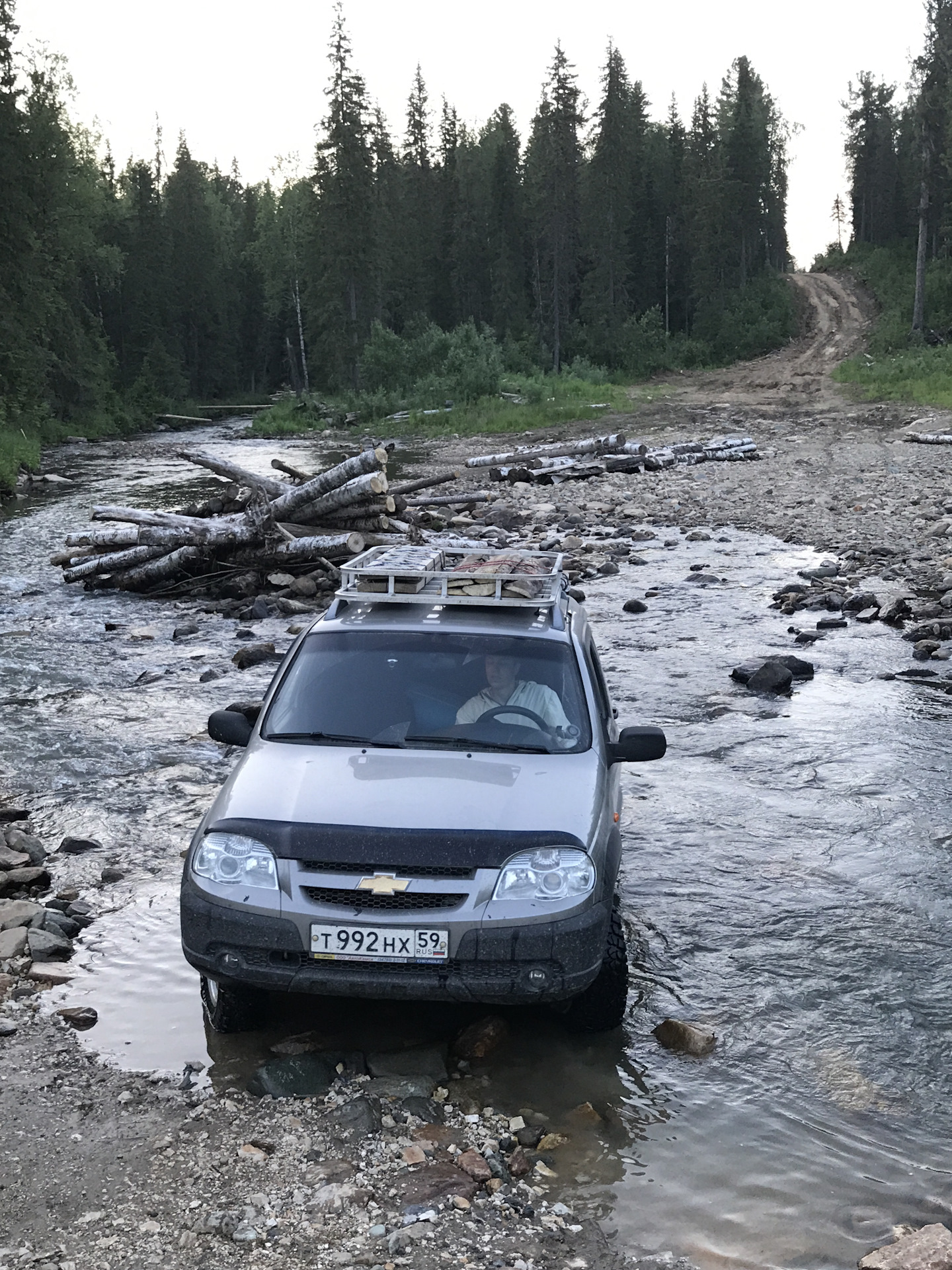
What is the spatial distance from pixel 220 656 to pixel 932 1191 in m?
10.4

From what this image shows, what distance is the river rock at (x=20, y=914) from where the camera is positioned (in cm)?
621

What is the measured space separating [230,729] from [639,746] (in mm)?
1952

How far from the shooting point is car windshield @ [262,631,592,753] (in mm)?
5520

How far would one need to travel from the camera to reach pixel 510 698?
226 inches

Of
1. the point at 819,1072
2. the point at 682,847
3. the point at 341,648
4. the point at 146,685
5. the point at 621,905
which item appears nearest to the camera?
the point at 819,1072

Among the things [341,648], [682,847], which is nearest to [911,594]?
[682,847]

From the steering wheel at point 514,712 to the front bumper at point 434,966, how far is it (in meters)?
1.15

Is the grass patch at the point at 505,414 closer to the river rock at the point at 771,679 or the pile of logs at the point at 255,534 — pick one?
the pile of logs at the point at 255,534

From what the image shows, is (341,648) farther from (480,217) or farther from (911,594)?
(480,217)

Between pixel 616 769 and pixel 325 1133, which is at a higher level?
pixel 616 769

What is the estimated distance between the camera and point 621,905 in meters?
6.68

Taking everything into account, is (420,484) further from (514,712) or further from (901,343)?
(901,343)

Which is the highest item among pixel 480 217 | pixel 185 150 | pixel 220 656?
pixel 185 150

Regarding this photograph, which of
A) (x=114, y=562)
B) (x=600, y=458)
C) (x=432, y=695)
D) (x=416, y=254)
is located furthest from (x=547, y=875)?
(x=416, y=254)
